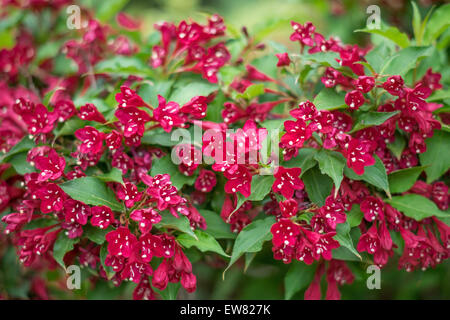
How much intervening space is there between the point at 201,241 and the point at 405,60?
1.09 metres

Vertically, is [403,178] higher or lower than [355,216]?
higher

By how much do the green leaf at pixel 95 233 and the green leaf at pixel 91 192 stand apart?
0.12 metres

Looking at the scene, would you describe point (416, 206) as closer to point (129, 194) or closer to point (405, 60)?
point (405, 60)

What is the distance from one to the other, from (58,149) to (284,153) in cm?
93

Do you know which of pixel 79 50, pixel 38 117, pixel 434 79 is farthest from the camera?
pixel 79 50

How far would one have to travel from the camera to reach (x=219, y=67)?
1.97 m

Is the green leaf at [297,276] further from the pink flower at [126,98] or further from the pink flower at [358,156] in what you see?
the pink flower at [126,98]

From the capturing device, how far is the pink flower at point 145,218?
1506mm

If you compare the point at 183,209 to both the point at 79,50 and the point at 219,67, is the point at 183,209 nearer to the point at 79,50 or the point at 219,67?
the point at 219,67

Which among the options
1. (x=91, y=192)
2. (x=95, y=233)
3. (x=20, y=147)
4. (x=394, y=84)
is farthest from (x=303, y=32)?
(x=20, y=147)

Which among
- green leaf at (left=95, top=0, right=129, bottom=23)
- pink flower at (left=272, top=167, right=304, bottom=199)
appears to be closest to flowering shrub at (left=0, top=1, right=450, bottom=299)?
pink flower at (left=272, top=167, right=304, bottom=199)

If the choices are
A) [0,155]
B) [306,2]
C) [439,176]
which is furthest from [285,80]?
[306,2]

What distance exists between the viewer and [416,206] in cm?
175

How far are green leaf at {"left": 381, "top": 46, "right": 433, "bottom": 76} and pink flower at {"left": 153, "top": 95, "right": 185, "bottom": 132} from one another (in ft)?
→ 2.78
